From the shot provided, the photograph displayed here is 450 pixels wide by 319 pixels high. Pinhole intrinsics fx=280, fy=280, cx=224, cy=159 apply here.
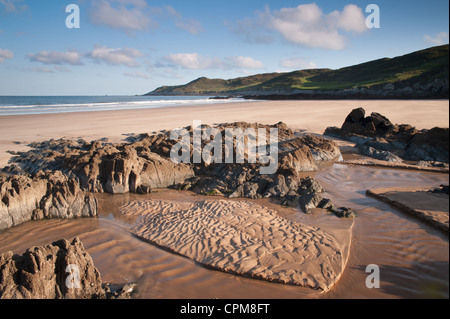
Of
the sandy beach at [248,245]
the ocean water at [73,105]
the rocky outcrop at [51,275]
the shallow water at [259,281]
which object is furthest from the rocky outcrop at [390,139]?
the ocean water at [73,105]

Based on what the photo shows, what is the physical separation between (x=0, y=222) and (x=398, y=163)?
1286 cm

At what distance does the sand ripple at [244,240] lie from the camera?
455 cm

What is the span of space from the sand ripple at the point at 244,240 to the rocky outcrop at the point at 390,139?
17.9ft

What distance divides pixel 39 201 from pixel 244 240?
16.5 ft

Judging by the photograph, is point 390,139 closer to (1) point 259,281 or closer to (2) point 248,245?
(2) point 248,245

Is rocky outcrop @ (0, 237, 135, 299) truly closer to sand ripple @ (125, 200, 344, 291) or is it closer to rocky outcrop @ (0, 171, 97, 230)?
sand ripple @ (125, 200, 344, 291)

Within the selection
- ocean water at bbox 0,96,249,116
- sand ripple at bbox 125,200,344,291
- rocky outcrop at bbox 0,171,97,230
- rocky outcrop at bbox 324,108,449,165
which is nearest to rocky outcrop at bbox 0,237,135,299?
sand ripple at bbox 125,200,344,291

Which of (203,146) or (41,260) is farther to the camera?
(203,146)

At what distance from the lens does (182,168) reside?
9742 millimetres

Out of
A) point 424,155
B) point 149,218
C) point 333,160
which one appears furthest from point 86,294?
point 424,155

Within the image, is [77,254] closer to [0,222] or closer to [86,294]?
[86,294]

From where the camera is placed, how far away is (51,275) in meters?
3.64

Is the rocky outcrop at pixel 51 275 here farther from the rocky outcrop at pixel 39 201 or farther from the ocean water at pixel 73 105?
the ocean water at pixel 73 105

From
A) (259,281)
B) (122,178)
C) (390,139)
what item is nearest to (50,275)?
(259,281)
